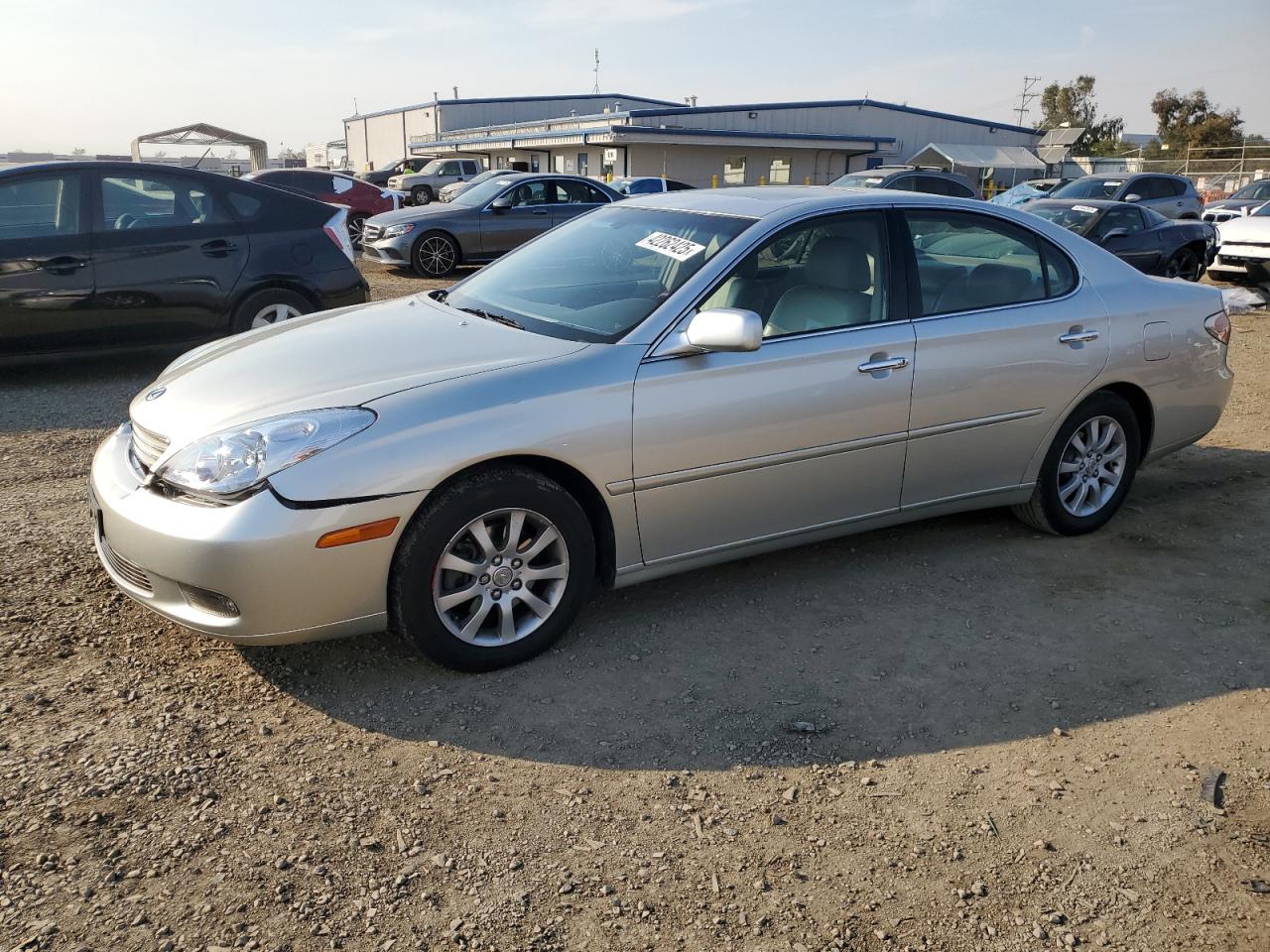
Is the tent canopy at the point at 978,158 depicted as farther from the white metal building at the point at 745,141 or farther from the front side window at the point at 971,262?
the front side window at the point at 971,262

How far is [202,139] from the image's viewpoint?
34.2 metres

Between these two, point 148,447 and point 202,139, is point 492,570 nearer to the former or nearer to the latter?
point 148,447

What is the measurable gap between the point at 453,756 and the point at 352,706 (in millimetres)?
466

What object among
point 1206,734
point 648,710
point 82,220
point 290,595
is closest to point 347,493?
point 290,595

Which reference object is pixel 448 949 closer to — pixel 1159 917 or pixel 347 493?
pixel 347 493

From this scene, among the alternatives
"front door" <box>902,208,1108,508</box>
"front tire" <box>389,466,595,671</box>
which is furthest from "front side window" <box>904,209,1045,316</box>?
"front tire" <box>389,466,595,671</box>

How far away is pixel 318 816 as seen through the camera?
111 inches

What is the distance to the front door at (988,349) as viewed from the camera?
433 cm

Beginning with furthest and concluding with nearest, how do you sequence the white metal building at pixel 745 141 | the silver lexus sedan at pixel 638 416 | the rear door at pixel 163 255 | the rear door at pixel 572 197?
the white metal building at pixel 745 141, the rear door at pixel 572 197, the rear door at pixel 163 255, the silver lexus sedan at pixel 638 416

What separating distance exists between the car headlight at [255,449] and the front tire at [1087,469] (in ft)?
10.5

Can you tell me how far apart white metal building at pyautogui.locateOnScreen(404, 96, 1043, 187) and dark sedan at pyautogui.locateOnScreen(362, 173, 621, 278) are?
22.7 metres

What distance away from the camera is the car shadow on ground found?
10.8 ft

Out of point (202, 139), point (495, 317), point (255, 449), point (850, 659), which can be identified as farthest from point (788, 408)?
point (202, 139)

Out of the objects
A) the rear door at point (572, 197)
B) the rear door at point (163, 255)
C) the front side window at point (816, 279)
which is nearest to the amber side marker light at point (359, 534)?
the front side window at point (816, 279)
